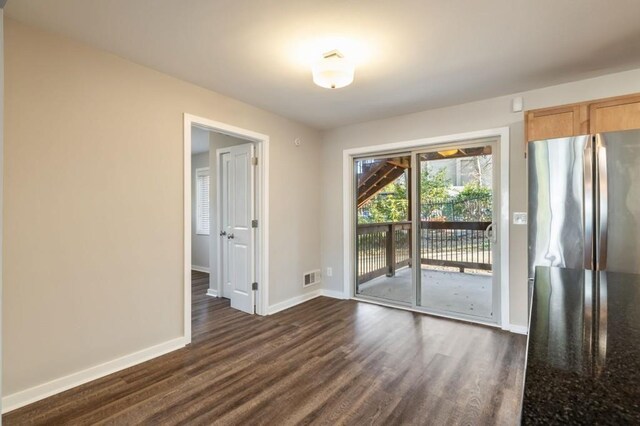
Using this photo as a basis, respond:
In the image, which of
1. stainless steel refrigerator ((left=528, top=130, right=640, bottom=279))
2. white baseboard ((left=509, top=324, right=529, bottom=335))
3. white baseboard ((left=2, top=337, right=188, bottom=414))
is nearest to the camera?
white baseboard ((left=2, top=337, right=188, bottom=414))

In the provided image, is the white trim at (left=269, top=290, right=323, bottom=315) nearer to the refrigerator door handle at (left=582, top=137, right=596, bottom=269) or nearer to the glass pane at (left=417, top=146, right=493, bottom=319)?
the glass pane at (left=417, top=146, right=493, bottom=319)

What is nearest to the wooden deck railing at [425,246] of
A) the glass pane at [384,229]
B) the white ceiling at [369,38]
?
the glass pane at [384,229]

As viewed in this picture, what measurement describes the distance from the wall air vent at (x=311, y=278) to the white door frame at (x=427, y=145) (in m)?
0.43

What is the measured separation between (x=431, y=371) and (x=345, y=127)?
10.6ft

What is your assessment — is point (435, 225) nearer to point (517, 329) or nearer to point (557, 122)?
point (517, 329)

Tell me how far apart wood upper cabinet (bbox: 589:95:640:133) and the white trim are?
353 cm

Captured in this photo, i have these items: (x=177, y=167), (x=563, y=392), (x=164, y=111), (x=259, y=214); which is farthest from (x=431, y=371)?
(x=164, y=111)

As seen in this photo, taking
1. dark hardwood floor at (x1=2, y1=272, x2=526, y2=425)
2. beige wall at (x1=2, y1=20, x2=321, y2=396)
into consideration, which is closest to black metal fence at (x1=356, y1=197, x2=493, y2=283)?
dark hardwood floor at (x1=2, y1=272, x2=526, y2=425)

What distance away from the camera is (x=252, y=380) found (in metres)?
2.31

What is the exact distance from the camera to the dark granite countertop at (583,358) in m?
0.52

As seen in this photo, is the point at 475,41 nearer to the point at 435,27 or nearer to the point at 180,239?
the point at 435,27

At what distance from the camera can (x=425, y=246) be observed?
385cm

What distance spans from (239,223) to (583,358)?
365 cm

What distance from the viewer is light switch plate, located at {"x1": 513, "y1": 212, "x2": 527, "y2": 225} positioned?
3164mm
